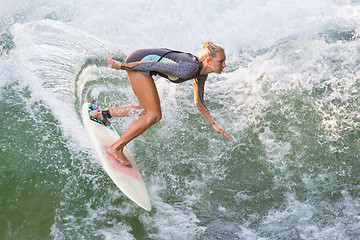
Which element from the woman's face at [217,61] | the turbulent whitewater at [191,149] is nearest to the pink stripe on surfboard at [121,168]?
the turbulent whitewater at [191,149]

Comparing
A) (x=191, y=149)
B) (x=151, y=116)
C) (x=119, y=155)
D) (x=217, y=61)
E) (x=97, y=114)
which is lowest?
(x=191, y=149)

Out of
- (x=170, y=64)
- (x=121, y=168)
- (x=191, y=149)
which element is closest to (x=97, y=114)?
(x=121, y=168)

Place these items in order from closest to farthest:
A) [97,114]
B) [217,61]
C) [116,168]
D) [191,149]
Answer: [217,61], [116,168], [97,114], [191,149]

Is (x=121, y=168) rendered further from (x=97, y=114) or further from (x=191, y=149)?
(x=191, y=149)

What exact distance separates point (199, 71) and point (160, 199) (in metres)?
1.36

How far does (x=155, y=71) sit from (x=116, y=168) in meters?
0.95

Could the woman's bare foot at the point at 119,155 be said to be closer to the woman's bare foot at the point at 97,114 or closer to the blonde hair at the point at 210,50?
the woman's bare foot at the point at 97,114

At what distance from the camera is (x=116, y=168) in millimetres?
3660

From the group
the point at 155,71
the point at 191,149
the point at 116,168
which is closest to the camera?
the point at 155,71

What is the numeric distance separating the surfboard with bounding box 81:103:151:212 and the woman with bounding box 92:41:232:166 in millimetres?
93

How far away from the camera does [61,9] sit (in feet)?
25.4

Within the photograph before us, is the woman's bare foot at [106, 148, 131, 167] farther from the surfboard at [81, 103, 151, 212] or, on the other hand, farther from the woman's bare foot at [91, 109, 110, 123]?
the woman's bare foot at [91, 109, 110, 123]

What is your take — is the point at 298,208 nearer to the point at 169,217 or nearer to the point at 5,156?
the point at 169,217

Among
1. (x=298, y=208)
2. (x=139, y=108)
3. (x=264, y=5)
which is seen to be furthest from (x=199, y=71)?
(x=264, y=5)
